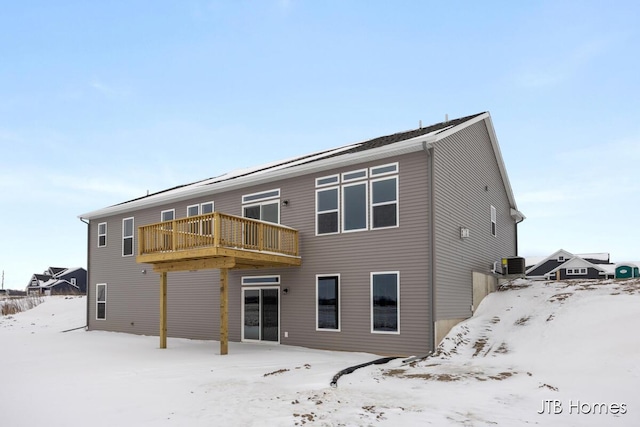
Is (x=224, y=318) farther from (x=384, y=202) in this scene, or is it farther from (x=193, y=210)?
(x=193, y=210)

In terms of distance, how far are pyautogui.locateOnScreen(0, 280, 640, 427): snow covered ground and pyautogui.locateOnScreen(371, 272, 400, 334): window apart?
928mm

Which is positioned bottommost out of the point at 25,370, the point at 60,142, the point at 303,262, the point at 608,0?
the point at 25,370

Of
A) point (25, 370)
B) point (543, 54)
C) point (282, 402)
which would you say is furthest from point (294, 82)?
point (282, 402)

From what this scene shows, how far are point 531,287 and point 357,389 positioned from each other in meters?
11.2

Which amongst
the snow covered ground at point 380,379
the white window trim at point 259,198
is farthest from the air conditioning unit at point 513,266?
the white window trim at point 259,198

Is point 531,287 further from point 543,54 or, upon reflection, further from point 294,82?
point 294,82

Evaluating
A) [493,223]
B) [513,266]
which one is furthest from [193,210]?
[513,266]

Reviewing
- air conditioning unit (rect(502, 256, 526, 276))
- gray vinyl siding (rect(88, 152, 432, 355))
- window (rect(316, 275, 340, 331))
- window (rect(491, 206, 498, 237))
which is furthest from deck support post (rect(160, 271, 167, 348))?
air conditioning unit (rect(502, 256, 526, 276))

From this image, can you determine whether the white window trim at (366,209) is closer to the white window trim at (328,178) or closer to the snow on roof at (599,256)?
the white window trim at (328,178)

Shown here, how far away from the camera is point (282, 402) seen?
7453 millimetres

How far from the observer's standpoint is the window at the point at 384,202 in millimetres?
13500

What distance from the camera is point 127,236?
21.2 m

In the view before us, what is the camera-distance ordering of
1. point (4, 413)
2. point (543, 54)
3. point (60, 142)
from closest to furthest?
point (4, 413)
point (543, 54)
point (60, 142)

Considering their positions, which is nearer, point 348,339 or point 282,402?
point 282,402
